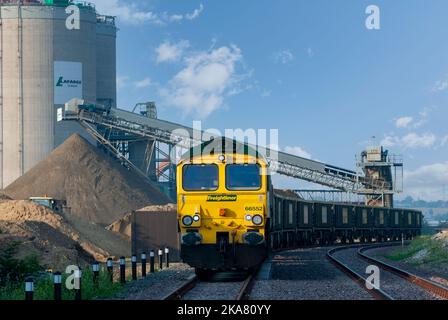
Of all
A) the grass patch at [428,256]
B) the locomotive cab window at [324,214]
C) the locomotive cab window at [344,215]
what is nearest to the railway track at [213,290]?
the grass patch at [428,256]

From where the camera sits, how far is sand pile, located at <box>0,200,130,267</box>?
33750 millimetres

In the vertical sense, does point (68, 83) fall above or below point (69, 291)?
above

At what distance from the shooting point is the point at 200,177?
1898 centimetres

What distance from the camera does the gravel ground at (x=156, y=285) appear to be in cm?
1623

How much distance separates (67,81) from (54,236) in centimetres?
3574

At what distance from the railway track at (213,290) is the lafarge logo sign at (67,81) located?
56.3 meters

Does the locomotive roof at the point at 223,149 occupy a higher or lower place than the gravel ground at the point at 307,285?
higher

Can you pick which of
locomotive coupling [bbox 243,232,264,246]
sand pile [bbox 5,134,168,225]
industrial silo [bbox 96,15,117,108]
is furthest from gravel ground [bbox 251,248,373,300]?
industrial silo [bbox 96,15,117,108]

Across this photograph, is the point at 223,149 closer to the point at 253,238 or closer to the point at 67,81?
the point at 253,238

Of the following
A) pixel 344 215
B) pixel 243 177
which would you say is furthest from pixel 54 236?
pixel 243 177

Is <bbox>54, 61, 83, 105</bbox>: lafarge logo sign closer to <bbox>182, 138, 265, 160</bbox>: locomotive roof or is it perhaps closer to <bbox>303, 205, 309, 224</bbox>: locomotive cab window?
<bbox>303, 205, 309, 224</bbox>: locomotive cab window

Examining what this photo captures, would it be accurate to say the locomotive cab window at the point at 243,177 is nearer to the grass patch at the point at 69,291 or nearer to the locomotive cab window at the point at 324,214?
the grass patch at the point at 69,291

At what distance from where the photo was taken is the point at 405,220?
207 feet
